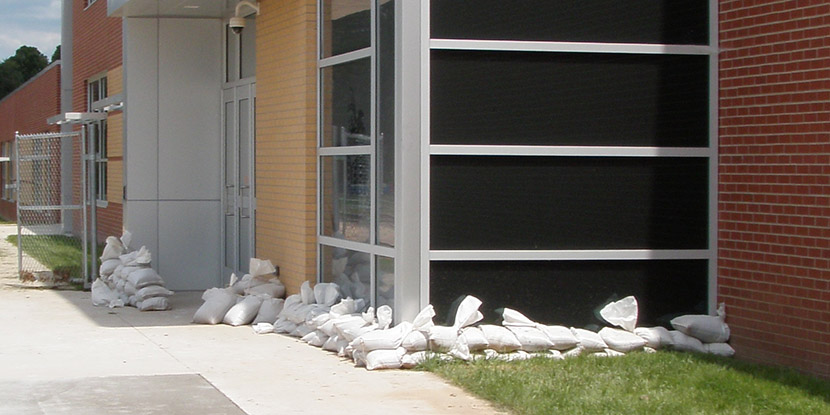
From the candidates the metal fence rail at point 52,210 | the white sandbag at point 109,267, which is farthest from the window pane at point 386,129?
the metal fence rail at point 52,210

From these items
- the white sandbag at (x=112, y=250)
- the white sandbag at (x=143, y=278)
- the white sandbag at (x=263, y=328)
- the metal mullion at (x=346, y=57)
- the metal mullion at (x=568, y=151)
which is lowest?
the white sandbag at (x=263, y=328)

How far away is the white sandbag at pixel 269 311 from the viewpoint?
12133mm

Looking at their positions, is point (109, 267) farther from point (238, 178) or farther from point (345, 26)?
point (345, 26)

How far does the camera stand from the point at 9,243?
26.7 meters

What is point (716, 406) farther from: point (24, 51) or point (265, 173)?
point (24, 51)

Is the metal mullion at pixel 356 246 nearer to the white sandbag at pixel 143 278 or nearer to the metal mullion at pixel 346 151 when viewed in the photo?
the metal mullion at pixel 346 151

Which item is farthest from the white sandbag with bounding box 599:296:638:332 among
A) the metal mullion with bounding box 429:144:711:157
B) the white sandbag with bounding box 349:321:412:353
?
the white sandbag with bounding box 349:321:412:353

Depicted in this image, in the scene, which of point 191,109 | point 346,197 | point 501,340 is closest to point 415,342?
point 501,340

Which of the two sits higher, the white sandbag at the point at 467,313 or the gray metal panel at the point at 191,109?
the gray metal panel at the point at 191,109

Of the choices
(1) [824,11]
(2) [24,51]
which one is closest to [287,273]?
(1) [824,11]

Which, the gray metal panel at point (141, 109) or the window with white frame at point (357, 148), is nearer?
the window with white frame at point (357, 148)

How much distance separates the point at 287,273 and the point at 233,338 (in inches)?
48.9

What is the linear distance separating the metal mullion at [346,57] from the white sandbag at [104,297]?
14.1 feet

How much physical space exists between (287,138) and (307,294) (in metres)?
1.86
